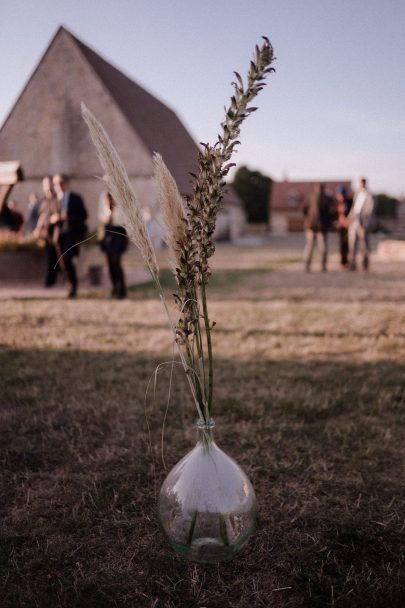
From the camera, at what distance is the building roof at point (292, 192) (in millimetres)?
50594

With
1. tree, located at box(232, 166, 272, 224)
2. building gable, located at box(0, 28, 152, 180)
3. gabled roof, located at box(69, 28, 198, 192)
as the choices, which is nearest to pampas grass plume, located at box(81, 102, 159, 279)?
gabled roof, located at box(69, 28, 198, 192)

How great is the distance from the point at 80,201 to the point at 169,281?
2.77 m

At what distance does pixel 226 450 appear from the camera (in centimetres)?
268

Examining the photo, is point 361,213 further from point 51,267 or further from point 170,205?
point 170,205

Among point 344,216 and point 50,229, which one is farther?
point 344,216

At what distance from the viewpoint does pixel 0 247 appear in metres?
9.82

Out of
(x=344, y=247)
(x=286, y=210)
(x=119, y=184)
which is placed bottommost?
(x=344, y=247)

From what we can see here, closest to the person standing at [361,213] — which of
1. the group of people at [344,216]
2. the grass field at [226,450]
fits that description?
the group of people at [344,216]

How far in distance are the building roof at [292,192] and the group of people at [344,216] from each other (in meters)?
39.0

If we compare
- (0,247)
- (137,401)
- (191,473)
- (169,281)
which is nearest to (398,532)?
(191,473)

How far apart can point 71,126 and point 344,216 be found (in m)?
15.3

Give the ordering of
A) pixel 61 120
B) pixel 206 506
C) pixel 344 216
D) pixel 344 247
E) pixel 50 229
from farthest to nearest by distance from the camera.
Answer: pixel 61 120, pixel 344 247, pixel 344 216, pixel 50 229, pixel 206 506

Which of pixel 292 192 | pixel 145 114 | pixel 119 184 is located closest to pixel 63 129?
pixel 145 114

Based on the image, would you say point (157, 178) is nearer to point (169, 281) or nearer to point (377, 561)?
Result: point (377, 561)
